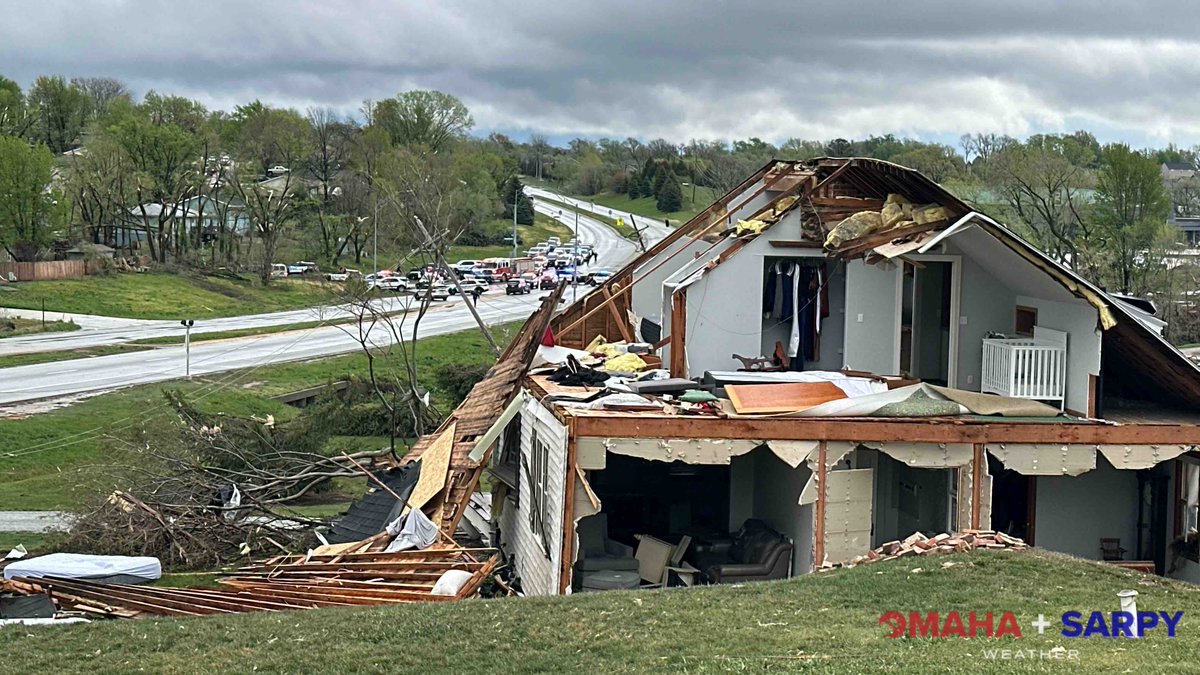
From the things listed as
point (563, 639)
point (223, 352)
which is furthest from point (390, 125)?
point (563, 639)

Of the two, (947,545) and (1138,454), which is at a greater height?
(1138,454)

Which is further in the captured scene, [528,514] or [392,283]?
[392,283]

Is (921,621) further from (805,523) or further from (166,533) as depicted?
(166,533)

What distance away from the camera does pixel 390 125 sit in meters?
113

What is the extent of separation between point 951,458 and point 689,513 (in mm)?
5378

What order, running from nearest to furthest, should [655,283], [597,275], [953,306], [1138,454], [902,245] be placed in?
[1138,454], [902,245], [953,306], [655,283], [597,275]

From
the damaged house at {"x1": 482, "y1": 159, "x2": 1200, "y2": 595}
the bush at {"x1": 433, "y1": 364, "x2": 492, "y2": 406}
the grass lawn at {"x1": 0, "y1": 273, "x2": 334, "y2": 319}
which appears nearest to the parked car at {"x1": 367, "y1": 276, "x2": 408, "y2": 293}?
the grass lawn at {"x1": 0, "y1": 273, "x2": 334, "y2": 319}

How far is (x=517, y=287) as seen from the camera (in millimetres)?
73938

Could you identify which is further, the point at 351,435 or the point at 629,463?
the point at 351,435

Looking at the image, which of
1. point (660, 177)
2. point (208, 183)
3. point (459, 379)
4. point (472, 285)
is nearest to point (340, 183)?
point (208, 183)

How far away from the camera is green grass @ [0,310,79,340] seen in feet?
166

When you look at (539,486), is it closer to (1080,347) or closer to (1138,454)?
(1080,347)

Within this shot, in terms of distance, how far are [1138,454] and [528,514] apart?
8.08 meters

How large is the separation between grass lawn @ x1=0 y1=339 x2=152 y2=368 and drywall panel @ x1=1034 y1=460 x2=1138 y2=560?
3674 cm
